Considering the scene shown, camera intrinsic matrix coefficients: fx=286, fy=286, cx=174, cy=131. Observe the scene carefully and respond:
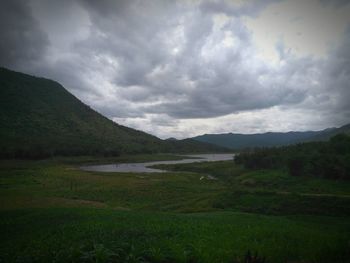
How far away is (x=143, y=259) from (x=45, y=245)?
7580mm

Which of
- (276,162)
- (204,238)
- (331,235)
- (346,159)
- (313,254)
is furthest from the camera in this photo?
(276,162)

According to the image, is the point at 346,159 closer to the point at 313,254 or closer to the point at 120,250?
the point at 313,254

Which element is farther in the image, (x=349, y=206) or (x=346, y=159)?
(x=346, y=159)

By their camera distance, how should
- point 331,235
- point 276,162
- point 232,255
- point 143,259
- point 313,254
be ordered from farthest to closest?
point 276,162
point 331,235
point 313,254
point 232,255
point 143,259

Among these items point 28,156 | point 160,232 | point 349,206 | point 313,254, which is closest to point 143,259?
point 160,232

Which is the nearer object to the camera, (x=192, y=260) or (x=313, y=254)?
(x=192, y=260)

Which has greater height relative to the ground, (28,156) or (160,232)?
(28,156)

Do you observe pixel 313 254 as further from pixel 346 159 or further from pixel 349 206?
pixel 346 159

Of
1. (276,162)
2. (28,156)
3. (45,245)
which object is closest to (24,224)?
(45,245)

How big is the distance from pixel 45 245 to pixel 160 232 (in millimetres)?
8727

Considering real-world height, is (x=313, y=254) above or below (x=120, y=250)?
below

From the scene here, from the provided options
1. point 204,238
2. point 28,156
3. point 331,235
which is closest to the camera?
point 204,238

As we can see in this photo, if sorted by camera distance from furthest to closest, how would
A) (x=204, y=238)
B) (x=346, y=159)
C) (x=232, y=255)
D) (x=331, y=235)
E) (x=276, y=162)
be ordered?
1. (x=276, y=162)
2. (x=346, y=159)
3. (x=331, y=235)
4. (x=204, y=238)
5. (x=232, y=255)

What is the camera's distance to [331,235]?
2588 cm
